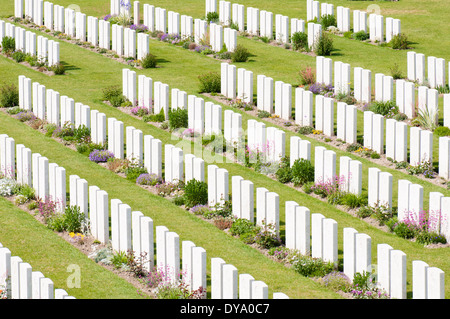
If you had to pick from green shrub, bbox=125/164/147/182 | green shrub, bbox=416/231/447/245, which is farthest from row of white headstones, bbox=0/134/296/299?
green shrub, bbox=416/231/447/245

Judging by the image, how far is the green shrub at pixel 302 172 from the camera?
16.8m

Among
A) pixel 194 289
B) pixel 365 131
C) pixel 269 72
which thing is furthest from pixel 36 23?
pixel 194 289

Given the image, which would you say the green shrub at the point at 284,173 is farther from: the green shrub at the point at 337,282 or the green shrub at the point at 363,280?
the green shrub at the point at 363,280

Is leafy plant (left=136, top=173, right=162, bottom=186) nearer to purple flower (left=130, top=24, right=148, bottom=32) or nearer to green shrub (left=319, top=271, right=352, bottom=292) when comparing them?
green shrub (left=319, top=271, right=352, bottom=292)

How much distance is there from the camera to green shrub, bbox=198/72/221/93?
2269cm

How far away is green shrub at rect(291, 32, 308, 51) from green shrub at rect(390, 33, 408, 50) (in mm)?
2663

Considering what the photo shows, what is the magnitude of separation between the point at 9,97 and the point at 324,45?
30.7 feet

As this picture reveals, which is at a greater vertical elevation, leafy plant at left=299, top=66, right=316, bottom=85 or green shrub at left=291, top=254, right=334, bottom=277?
leafy plant at left=299, top=66, right=316, bottom=85

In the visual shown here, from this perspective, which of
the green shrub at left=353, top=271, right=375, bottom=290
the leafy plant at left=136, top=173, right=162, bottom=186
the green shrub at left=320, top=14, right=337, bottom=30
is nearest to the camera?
the green shrub at left=353, top=271, right=375, bottom=290

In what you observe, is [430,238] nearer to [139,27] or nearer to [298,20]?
[298,20]

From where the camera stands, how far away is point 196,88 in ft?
76.0
